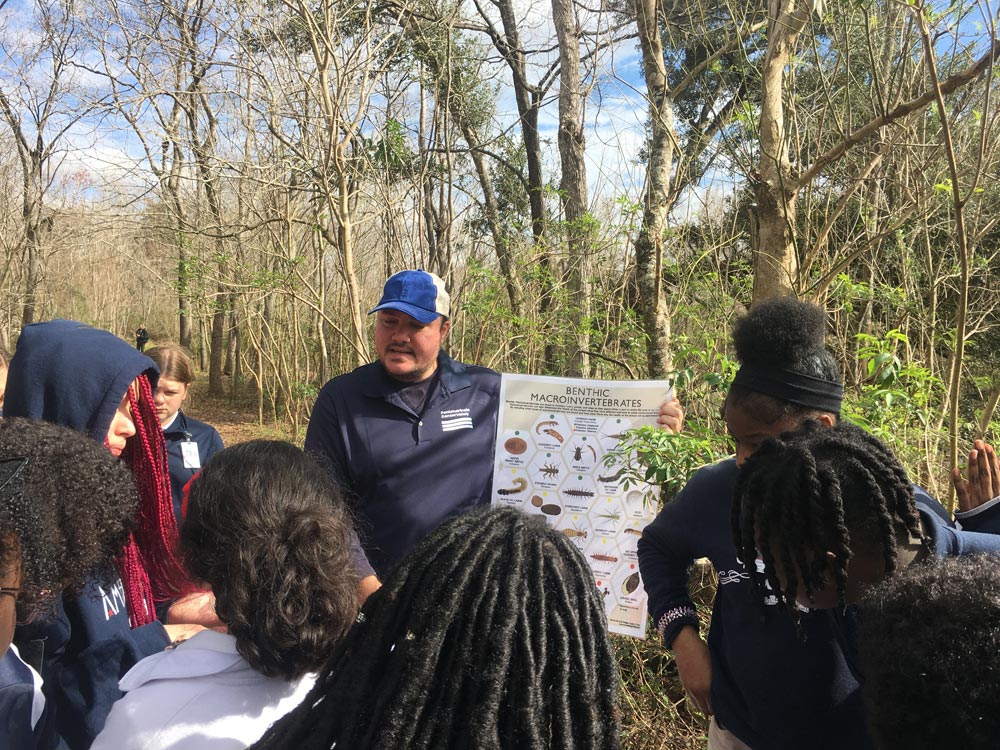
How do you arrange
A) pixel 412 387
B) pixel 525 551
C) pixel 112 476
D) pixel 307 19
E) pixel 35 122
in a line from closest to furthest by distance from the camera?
1. pixel 525 551
2. pixel 112 476
3. pixel 412 387
4. pixel 307 19
5. pixel 35 122

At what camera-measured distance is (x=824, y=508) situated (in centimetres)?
130

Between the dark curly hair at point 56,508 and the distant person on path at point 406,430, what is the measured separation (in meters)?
0.91

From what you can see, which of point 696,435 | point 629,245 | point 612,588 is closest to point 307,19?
point 629,245

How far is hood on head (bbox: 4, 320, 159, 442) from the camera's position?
182cm

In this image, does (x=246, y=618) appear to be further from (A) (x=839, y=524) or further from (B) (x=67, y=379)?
(A) (x=839, y=524)

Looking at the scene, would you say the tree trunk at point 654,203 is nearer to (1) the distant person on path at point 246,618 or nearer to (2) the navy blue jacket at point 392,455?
(2) the navy blue jacket at point 392,455

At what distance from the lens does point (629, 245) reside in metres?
5.77

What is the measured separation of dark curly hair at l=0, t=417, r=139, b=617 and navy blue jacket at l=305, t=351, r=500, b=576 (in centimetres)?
91

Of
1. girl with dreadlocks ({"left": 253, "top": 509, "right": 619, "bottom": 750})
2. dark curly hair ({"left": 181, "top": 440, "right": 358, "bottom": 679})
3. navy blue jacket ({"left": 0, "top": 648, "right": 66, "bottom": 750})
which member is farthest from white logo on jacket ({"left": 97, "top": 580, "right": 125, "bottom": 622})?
girl with dreadlocks ({"left": 253, "top": 509, "right": 619, "bottom": 750})

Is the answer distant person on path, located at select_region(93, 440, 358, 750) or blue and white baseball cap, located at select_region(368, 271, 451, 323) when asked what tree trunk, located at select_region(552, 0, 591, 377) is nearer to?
blue and white baseball cap, located at select_region(368, 271, 451, 323)

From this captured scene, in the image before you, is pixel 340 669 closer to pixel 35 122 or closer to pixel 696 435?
pixel 696 435

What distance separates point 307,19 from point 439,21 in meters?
1.65

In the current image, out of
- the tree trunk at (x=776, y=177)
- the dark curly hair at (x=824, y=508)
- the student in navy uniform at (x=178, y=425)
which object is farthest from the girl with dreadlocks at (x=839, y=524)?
the student in navy uniform at (x=178, y=425)

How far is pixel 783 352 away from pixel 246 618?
56.3 inches
